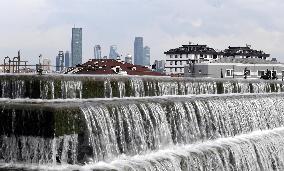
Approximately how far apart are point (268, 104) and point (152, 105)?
1643 centimetres

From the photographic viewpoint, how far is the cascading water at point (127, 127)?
17.1 metres

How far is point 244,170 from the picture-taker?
25953mm

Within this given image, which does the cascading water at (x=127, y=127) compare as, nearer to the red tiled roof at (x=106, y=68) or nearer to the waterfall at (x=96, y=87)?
the waterfall at (x=96, y=87)

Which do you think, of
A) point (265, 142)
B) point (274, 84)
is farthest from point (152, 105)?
point (274, 84)

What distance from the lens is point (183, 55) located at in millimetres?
124625

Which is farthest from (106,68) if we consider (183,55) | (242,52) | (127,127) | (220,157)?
(242,52)

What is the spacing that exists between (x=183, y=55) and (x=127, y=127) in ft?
346

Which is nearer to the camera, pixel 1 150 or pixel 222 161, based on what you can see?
pixel 1 150

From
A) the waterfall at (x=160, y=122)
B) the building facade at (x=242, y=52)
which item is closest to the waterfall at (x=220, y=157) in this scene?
the waterfall at (x=160, y=122)

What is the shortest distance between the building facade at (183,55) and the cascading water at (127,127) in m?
89.3

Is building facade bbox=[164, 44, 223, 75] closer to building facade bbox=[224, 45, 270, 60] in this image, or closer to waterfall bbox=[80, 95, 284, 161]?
building facade bbox=[224, 45, 270, 60]

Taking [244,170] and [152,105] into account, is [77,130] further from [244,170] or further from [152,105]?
[244,170]

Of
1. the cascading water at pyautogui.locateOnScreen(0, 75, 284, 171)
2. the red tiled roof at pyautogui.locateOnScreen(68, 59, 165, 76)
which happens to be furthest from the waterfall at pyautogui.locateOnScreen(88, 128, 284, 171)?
the red tiled roof at pyautogui.locateOnScreen(68, 59, 165, 76)

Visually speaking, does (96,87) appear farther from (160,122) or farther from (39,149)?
(39,149)
